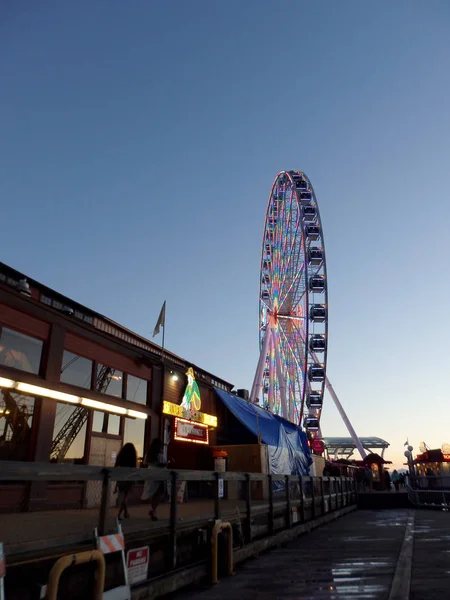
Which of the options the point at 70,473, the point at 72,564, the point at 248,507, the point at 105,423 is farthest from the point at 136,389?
the point at 72,564

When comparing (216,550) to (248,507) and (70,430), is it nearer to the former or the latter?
(248,507)

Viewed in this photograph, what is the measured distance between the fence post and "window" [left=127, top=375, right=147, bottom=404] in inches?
450

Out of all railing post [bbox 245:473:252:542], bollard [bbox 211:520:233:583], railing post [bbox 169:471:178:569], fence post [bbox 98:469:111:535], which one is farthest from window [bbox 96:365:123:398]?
fence post [bbox 98:469:111:535]

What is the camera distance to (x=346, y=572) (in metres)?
7.58

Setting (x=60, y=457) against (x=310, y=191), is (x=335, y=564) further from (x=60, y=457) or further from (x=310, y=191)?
(x=310, y=191)

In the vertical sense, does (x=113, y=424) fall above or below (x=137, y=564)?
above

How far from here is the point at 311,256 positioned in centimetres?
3177

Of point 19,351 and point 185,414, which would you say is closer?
point 19,351

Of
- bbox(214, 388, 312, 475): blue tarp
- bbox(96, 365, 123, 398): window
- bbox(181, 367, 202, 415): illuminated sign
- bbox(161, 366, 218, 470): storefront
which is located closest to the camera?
bbox(96, 365, 123, 398): window

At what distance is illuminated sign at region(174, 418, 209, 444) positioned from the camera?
18747mm

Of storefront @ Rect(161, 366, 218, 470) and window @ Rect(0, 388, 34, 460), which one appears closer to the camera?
window @ Rect(0, 388, 34, 460)

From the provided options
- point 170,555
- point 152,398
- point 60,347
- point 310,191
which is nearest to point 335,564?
point 170,555

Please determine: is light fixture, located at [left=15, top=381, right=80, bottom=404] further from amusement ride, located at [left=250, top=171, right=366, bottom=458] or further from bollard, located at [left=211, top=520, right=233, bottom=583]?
amusement ride, located at [left=250, top=171, right=366, bottom=458]

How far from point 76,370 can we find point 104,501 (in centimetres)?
934
